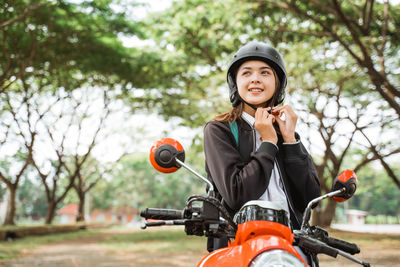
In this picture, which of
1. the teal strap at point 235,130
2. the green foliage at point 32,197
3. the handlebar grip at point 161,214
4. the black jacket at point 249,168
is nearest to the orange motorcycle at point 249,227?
the handlebar grip at point 161,214

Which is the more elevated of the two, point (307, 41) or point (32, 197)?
point (307, 41)

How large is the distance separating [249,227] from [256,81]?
2.95 feet

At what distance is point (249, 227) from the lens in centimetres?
132

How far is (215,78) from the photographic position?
13.3 meters

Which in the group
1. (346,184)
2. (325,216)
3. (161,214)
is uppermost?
(346,184)

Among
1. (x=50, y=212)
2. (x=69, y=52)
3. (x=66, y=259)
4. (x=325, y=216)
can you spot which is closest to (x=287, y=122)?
(x=66, y=259)

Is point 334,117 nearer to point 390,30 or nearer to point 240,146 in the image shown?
point 390,30

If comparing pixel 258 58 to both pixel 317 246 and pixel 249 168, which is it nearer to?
pixel 249 168

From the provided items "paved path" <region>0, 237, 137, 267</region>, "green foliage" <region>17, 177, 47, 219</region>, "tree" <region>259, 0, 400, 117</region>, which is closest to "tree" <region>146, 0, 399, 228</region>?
"tree" <region>259, 0, 400, 117</region>

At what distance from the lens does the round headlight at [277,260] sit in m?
1.16

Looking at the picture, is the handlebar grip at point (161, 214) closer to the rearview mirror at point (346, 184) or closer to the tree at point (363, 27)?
the rearview mirror at point (346, 184)

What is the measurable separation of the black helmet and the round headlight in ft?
3.56

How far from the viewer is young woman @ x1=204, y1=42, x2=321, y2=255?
67.2 inches

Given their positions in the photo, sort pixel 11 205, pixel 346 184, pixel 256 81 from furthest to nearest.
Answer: pixel 11 205, pixel 256 81, pixel 346 184
